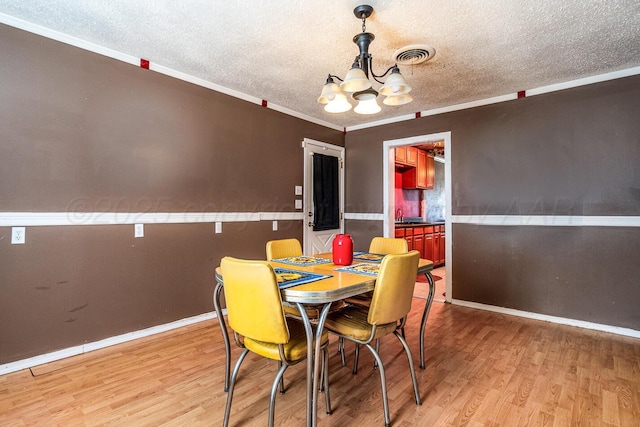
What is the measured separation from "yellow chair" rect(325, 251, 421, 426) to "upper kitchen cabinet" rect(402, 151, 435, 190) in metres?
4.93

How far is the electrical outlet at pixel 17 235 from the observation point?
7.72ft

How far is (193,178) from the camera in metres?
3.34

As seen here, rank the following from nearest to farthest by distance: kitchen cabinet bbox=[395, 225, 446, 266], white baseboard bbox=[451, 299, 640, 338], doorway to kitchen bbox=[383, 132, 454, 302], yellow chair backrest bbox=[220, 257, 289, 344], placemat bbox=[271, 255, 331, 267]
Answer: yellow chair backrest bbox=[220, 257, 289, 344] → placemat bbox=[271, 255, 331, 267] → white baseboard bbox=[451, 299, 640, 338] → doorway to kitchen bbox=[383, 132, 454, 302] → kitchen cabinet bbox=[395, 225, 446, 266]

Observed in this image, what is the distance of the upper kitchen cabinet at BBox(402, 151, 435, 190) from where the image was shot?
655 centimetres

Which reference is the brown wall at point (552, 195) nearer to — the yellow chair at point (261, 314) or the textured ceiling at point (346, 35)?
the textured ceiling at point (346, 35)

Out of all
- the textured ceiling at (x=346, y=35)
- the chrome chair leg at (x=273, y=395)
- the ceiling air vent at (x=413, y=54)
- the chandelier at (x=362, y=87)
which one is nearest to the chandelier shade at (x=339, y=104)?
the chandelier at (x=362, y=87)

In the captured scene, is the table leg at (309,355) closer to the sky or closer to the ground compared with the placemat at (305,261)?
closer to the ground

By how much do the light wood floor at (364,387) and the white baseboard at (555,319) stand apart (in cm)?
20

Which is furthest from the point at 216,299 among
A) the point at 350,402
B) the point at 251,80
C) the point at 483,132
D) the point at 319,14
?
the point at 483,132

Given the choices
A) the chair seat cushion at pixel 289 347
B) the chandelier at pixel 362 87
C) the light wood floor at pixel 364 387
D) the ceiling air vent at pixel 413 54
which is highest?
the ceiling air vent at pixel 413 54

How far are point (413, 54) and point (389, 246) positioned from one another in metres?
1.65

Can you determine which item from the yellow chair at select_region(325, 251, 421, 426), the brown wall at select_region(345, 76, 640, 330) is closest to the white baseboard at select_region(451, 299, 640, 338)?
the brown wall at select_region(345, 76, 640, 330)

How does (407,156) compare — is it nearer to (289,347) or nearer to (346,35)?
(346,35)

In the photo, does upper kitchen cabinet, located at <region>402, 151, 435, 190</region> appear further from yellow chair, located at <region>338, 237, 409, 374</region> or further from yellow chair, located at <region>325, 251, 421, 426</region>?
yellow chair, located at <region>325, 251, 421, 426</region>
